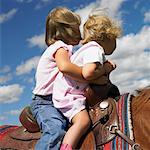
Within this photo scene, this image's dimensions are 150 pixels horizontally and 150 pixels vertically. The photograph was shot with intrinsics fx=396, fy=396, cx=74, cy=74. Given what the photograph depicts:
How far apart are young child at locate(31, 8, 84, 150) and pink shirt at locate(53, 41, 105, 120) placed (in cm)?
9

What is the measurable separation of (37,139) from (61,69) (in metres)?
0.77

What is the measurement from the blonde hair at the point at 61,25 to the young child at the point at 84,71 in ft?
0.65

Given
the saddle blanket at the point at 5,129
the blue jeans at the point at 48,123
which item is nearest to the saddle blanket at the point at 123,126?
the blue jeans at the point at 48,123

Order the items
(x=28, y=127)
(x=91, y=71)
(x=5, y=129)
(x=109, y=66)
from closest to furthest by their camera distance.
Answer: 1. (x=91, y=71)
2. (x=109, y=66)
3. (x=28, y=127)
4. (x=5, y=129)

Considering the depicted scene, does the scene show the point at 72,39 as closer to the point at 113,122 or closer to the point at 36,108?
the point at 36,108

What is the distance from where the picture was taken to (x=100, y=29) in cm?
354

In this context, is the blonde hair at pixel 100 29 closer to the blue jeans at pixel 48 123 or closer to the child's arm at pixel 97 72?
the child's arm at pixel 97 72

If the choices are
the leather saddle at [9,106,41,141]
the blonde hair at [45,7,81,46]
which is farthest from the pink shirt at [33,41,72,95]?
the leather saddle at [9,106,41,141]

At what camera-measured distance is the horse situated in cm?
313

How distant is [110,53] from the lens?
3.67 meters

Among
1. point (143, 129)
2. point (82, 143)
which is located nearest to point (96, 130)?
point (82, 143)

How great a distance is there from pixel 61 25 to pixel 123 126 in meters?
1.22

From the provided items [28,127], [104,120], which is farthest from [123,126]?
[28,127]

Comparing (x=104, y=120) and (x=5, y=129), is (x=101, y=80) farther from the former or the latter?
(x=5, y=129)
